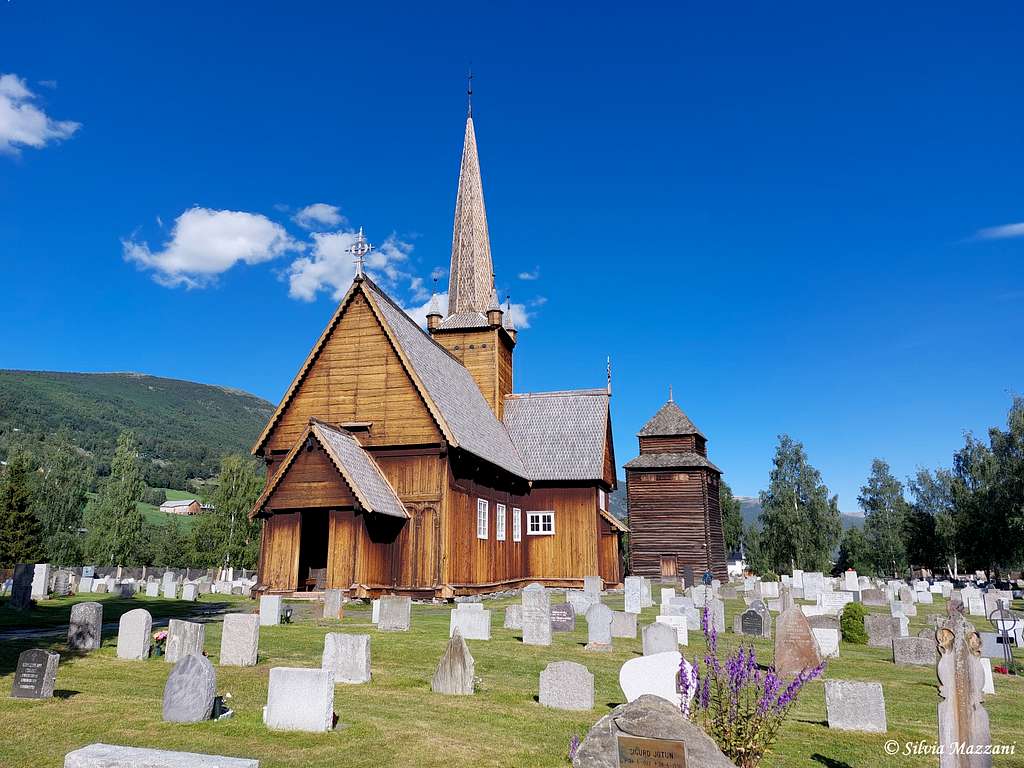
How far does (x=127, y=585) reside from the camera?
27.0 m

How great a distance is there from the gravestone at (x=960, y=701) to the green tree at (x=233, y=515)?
51.9m

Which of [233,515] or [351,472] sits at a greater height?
[351,472]

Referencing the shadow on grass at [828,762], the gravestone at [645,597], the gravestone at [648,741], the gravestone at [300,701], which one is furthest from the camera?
the gravestone at [645,597]

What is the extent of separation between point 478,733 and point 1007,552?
6191cm

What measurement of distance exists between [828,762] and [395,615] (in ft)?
37.0

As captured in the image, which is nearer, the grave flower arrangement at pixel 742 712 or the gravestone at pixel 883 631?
the grave flower arrangement at pixel 742 712

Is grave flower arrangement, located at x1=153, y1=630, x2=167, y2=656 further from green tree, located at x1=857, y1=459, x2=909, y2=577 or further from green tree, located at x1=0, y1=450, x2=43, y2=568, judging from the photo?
green tree, located at x1=857, y1=459, x2=909, y2=577

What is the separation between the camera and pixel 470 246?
1638 inches

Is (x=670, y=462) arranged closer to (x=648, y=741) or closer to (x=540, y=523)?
(x=540, y=523)

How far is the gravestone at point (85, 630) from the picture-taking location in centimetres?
1271

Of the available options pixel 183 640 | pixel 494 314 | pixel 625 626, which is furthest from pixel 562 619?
pixel 494 314

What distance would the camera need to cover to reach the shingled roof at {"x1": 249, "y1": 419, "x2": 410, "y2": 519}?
2266cm

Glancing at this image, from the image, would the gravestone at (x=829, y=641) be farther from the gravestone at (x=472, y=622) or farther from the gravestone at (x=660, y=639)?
the gravestone at (x=472, y=622)

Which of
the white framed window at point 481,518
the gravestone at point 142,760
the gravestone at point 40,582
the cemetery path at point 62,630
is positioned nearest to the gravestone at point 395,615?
the cemetery path at point 62,630
